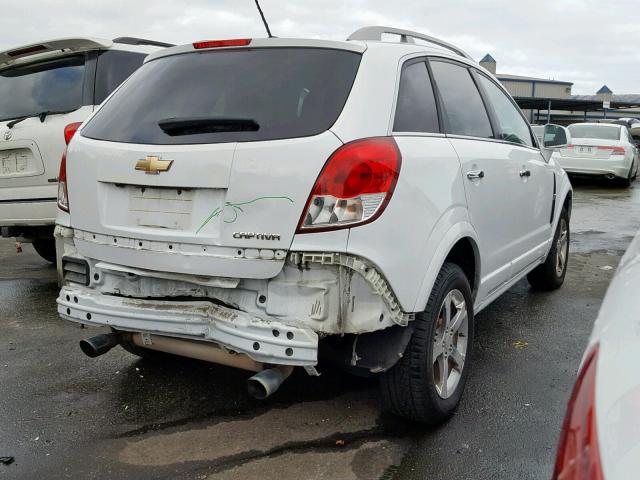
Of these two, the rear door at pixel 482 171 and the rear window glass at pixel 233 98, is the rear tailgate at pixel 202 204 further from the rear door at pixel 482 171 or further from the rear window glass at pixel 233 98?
the rear door at pixel 482 171

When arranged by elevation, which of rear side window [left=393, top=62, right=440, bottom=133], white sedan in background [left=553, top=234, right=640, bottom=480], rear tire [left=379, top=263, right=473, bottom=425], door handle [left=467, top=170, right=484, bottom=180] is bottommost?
rear tire [left=379, top=263, right=473, bottom=425]

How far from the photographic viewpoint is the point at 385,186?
252 centimetres

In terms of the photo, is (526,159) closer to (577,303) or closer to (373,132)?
(577,303)

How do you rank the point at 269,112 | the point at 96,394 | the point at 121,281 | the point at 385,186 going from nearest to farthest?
the point at 385,186, the point at 269,112, the point at 121,281, the point at 96,394

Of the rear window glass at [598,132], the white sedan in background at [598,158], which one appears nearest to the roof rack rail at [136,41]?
the white sedan in background at [598,158]

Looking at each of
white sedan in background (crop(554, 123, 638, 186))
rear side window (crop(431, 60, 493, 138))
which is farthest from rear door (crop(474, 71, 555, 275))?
white sedan in background (crop(554, 123, 638, 186))

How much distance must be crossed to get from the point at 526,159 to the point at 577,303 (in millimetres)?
1582

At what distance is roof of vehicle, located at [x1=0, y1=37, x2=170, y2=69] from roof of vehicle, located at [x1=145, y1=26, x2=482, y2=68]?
6.48 ft

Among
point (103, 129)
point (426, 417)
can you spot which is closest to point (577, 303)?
point (426, 417)

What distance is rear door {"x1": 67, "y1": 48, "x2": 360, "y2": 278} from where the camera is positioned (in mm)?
2500

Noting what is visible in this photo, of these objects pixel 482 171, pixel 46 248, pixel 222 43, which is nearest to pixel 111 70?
pixel 46 248

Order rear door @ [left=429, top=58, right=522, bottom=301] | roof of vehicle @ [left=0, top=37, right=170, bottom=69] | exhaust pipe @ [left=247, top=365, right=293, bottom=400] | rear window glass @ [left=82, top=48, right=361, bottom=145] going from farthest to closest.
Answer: roof of vehicle @ [left=0, top=37, right=170, bottom=69]
rear door @ [left=429, top=58, right=522, bottom=301]
rear window glass @ [left=82, top=48, right=361, bottom=145]
exhaust pipe @ [left=247, top=365, right=293, bottom=400]

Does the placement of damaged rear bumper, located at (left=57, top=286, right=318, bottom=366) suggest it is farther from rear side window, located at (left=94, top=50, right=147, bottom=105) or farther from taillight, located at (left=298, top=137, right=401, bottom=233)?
rear side window, located at (left=94, top=50, right=147, bottom=105)

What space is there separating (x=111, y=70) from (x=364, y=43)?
9.89 ft
